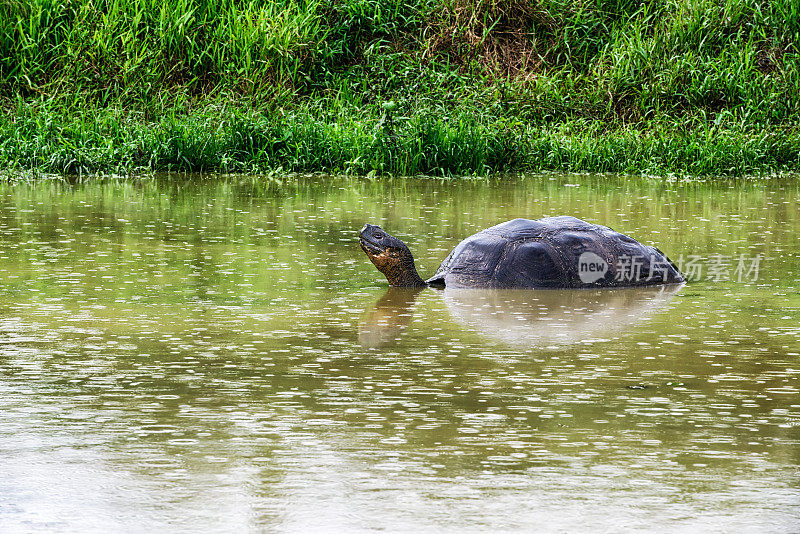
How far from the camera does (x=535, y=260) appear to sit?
6.79 metres

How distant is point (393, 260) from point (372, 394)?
8.43ft

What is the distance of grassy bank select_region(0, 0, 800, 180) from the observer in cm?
1391

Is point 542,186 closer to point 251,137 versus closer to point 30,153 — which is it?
point 251,137

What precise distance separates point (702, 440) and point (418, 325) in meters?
2.15

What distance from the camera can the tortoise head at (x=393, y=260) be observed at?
6777 millimetres

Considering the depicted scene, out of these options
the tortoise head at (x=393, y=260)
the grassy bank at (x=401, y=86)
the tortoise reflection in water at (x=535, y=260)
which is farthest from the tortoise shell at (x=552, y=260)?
the grassy bank at (x=401, y=86)

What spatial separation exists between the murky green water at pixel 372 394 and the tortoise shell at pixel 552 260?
0.61 ft

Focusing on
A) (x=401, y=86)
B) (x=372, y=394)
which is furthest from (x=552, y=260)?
(x=401, y=86)

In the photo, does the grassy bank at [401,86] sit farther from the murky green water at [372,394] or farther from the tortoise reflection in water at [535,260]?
the tortoise reflection in water at [535,260]

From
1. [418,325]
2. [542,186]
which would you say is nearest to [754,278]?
[418,325]

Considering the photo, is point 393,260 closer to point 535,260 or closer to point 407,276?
point 407,276

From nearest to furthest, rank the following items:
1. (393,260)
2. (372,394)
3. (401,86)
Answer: (372,394) < (393,260) < (401,86)

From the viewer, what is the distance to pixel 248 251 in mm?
7973

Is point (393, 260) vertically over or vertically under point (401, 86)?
under
